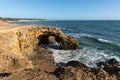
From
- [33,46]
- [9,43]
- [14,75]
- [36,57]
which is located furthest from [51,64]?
[14,75]

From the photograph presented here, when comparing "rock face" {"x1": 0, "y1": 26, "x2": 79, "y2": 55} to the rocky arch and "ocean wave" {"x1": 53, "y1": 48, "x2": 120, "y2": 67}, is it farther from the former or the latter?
"ocean wave" {"x1": 53, "y1": 48, "x2": 120, "y2": 67}

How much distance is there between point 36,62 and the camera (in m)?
17.8

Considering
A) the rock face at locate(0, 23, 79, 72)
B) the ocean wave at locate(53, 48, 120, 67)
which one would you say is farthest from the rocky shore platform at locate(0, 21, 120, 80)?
the ocean wave at locate(53, 48, 120, 67)

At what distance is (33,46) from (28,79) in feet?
45.9

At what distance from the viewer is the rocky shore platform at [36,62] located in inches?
369

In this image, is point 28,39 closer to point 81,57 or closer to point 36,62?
point 36,62

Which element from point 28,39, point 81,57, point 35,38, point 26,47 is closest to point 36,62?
point 26,47

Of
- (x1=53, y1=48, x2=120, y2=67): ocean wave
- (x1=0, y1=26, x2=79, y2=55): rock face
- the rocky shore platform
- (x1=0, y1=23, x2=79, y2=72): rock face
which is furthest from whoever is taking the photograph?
(x1=53, y1=48, x2=120, y2=67): ocean wave

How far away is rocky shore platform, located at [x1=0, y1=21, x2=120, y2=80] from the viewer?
30.8ft

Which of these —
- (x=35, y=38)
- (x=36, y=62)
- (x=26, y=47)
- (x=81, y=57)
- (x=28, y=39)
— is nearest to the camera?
(x=36, y=62)

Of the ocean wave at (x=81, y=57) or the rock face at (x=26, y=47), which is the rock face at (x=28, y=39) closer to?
the rock face at (x=26, y=47)

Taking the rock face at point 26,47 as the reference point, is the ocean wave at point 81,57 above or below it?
below

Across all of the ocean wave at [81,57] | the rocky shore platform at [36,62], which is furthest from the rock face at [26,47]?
the ocean wave at [81,57]

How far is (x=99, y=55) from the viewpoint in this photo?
834 inches
